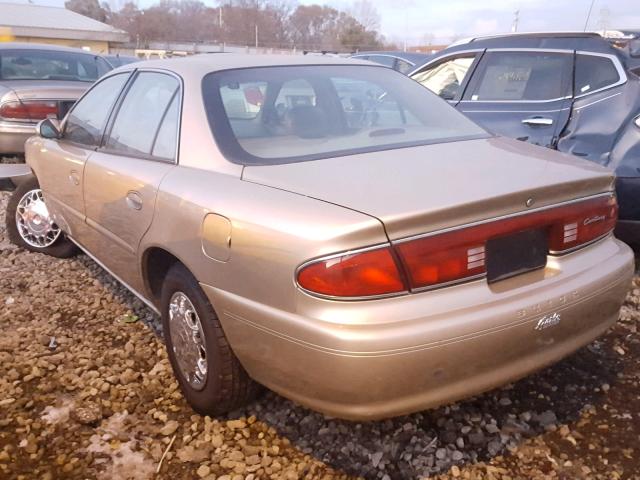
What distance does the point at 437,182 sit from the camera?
83.6 inches

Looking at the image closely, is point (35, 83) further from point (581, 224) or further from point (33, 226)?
point (581, 224)

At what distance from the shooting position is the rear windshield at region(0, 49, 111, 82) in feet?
24.1

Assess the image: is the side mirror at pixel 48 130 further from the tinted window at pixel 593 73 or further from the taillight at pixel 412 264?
the tinted window at pixel 593 73

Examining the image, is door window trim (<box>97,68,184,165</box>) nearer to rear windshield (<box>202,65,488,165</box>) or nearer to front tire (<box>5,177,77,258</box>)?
rear windshield (<box>202,65,488,165</box>)

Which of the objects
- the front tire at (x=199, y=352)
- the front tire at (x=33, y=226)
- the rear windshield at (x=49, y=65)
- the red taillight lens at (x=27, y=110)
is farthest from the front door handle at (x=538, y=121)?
the rear windshield at (x=49, y=65)

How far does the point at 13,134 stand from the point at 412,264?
19.8 ft

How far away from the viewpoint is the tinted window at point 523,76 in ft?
15.2

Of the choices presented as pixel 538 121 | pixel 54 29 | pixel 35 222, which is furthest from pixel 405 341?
pixel 54 29

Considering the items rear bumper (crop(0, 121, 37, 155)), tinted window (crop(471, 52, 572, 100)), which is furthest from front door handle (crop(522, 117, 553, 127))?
rear bumper (crop(0, 121, 37, 155))

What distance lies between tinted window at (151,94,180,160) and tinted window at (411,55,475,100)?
331cm

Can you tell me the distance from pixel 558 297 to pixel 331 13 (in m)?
72.3

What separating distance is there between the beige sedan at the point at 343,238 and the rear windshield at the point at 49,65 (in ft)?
16.7

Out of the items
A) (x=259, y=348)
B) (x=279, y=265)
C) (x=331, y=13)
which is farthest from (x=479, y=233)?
(x=331, y=13)

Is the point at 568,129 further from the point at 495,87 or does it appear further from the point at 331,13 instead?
the point at 331,13
